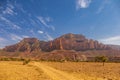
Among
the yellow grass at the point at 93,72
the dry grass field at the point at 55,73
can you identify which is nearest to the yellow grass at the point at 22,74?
the dry grass field at the point at 55,73

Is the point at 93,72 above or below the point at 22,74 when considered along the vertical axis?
below

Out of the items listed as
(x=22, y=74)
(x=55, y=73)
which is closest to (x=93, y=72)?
(x=55, y=73)

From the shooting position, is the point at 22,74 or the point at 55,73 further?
the point at 55,73

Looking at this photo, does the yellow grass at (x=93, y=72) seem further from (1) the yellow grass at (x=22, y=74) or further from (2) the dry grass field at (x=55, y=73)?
(1) the yellow grass at (x=22, y=74)

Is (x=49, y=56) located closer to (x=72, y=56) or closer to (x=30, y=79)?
(x=72, y=56)

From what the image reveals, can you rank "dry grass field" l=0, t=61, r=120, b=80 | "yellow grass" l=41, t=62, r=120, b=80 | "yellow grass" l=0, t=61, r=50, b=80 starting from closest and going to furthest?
"yellow grass" l=0, t=61, r=50, b=80, "dry grass field" l=0, t=61, r=120, b=80, "yellow grass" l=41, t=62, r=120, b=80

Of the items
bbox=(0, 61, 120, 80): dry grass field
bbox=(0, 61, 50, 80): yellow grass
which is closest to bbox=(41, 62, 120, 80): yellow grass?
bbox=(0, 61, 120, 80): dry grass field

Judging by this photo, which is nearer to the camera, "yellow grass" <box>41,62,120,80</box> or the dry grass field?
the dry grass field

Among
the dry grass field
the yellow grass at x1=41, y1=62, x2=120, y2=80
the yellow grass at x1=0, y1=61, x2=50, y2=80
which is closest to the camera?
the yellow grass at x1=0, y1=61, x2=50, y2=80

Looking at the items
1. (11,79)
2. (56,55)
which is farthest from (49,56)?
(11,79)

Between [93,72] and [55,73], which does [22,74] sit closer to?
[55,73]

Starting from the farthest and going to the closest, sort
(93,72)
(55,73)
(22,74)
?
(93,72)
(55,73)
(22,74)

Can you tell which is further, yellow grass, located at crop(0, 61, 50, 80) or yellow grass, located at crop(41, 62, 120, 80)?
yellow grass, located at crop(41, 62, 120, 80)

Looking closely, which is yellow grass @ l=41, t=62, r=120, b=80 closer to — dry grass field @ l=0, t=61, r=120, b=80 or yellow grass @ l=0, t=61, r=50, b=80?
dry grass field @ l=0, t=61, r=120, b=80
